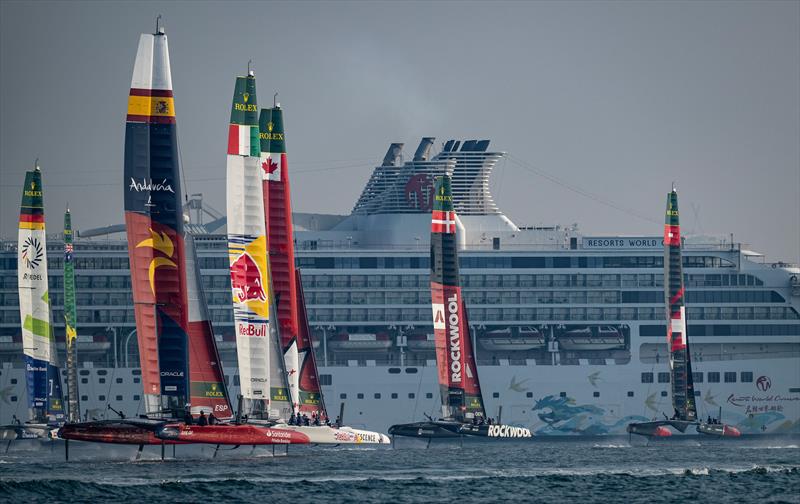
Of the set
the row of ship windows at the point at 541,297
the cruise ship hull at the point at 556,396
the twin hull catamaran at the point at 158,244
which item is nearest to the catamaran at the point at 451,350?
the cruise ship hull at the point at 556,396

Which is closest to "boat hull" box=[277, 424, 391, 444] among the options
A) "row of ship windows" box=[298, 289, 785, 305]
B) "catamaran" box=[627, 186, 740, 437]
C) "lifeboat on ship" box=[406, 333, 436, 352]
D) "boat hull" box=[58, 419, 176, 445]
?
"boat hull" box=[58, 419, 176, 445]

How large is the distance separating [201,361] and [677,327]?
3461 cm

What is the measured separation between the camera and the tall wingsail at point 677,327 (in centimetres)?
9012

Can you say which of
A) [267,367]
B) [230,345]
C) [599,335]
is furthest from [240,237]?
[599,335]

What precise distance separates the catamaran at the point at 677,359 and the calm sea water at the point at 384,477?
13.9 meters

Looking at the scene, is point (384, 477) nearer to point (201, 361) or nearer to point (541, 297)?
point (201, 361)

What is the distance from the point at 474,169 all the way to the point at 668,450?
2565 centimetres

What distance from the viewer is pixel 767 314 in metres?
97.9

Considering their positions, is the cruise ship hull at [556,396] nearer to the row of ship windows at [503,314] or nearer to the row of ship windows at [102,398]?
the row of ship windows at [102,398]

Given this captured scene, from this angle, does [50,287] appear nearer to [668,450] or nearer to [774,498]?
[668,450]

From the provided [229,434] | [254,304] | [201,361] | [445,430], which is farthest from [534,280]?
[229,434]

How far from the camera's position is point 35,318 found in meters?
78.6

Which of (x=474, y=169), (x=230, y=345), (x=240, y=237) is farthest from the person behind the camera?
(x=474, y=169)

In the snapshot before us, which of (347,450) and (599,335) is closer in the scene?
(347,450)
